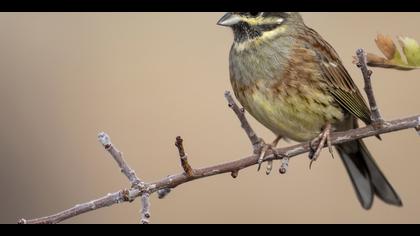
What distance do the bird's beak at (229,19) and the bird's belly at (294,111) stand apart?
345 mm

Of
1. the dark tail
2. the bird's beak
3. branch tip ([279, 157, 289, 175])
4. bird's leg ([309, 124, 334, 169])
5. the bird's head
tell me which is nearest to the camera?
branch tip ([279, 157, 289, 175])

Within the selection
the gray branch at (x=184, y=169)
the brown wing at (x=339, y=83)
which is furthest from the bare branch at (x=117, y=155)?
the brown wing at (x=339, y=83)

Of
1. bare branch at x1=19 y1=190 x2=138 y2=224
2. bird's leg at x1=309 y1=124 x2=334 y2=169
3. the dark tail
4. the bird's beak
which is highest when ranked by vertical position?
the bird's beak

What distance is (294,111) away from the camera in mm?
3953

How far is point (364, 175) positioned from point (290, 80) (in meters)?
0.80

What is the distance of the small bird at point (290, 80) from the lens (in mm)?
3949

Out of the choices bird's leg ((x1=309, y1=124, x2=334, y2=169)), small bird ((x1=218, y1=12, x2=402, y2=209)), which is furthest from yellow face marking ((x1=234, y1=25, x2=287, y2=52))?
bird's leg ((x1=309, y1=124, x2=334, y2=169))

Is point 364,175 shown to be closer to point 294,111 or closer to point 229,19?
point 294,111

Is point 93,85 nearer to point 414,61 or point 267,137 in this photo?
point 267,137

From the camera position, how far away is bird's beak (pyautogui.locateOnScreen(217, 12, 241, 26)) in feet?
12.7

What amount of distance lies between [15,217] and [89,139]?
2.96ft

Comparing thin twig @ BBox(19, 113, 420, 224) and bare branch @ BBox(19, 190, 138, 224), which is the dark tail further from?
bare branch @ BBox(19, 190, 138, 224)

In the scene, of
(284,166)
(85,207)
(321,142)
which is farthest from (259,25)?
(85,207)

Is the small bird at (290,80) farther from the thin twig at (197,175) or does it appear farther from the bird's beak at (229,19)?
the thin twig at (197,175)
